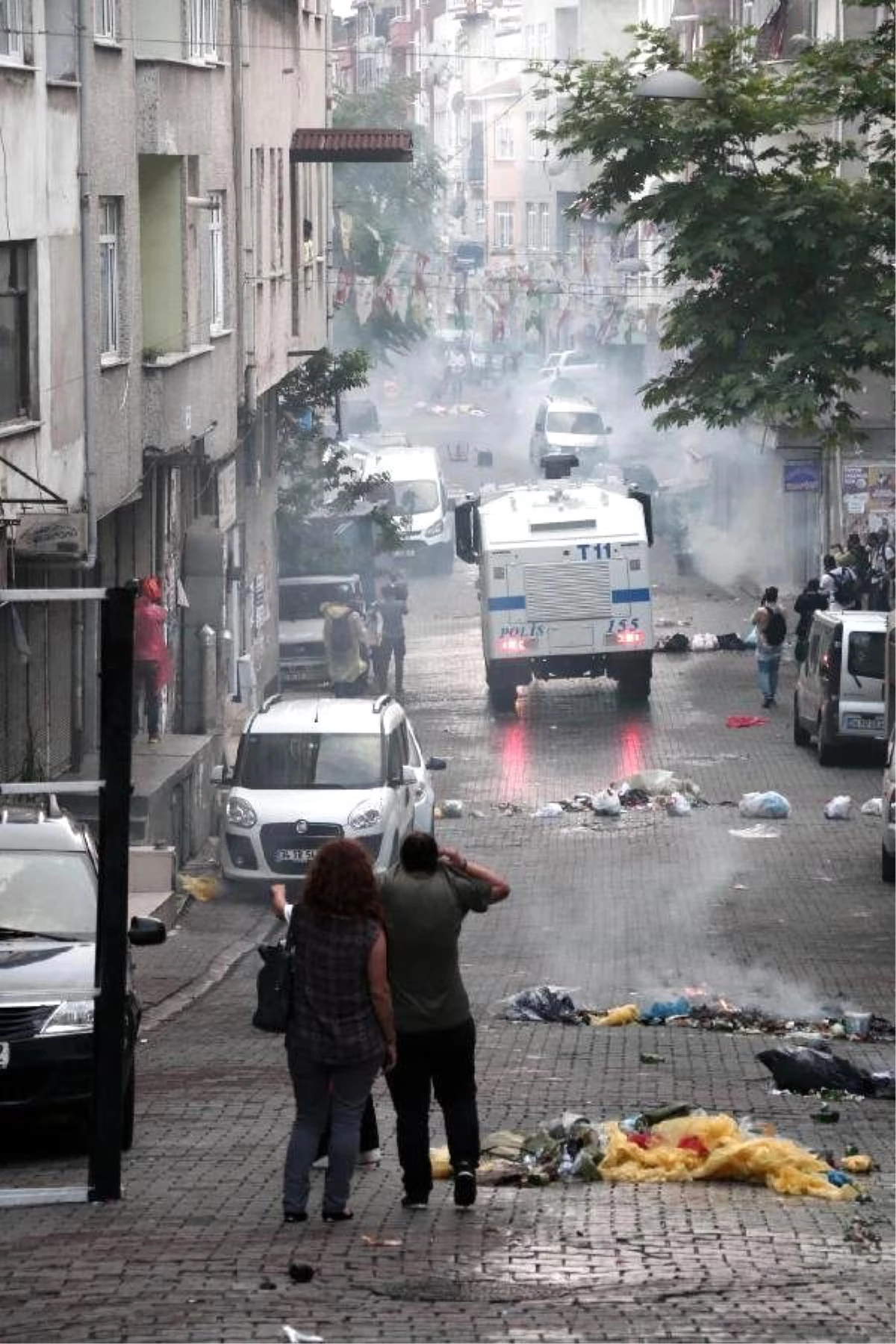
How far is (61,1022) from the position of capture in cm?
1078

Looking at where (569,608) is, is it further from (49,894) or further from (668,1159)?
(668,1159)

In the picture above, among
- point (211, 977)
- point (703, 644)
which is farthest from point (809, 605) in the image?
point (211, 977)

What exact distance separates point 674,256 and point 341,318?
4768 cm

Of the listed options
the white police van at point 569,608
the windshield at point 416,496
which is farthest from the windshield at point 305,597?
the windshield at point 416,496

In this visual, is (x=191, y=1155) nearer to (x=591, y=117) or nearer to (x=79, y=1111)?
(x=79, y=1111)

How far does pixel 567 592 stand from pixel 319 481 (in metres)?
9.80

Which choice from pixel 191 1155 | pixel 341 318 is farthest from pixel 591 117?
pixel 341 318

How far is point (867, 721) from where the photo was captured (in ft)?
97.1

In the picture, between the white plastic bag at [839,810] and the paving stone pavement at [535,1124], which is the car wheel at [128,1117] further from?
the white plastic bag at [839,810]

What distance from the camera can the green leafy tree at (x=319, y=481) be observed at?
4309 centimetres

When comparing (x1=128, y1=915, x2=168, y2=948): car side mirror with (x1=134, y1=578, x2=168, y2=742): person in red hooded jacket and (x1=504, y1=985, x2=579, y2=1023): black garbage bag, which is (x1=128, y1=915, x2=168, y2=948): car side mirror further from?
(x1=134, y1=578, x2=168, y2=742): person in red hooded jacket

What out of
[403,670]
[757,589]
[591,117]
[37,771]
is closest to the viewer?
[37,771]

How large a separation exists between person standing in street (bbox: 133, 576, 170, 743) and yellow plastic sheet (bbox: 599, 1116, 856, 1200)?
1577cm

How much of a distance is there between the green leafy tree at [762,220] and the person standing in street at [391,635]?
48.9 feet
